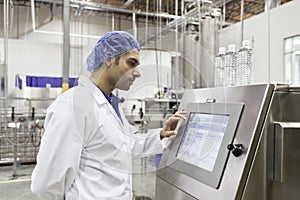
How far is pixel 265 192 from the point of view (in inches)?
36.6

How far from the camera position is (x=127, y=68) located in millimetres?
1009

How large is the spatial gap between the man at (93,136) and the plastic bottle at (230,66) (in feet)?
2.16

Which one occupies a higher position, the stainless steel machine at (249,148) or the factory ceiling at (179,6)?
the factory ceiling at (179,6)

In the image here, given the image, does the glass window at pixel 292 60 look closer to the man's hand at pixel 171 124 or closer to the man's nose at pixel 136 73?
the man's hand at pixel 171 124

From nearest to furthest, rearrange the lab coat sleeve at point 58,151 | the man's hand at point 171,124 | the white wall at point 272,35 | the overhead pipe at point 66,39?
the lab coat sleeve at point 58,151
the man's hand at point 171,124
the overhead pipe at point 66,39
the white wall at point 272,35

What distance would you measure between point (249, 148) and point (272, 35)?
2.61 metres

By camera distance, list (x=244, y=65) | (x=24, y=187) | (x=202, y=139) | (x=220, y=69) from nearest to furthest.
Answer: (x=202, y=139) → (x=244, y=65) → (x=220, y=69) → (x=24, y=187)

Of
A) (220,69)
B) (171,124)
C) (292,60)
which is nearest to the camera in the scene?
(171,124)

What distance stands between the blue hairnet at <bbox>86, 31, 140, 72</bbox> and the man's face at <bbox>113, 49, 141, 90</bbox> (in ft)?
0.09

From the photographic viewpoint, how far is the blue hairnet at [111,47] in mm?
1037

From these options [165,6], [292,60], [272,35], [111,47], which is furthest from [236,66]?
[165,6]

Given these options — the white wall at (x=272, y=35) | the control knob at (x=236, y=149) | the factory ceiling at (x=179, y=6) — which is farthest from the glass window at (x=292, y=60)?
the factory ceiling at (x=179, y=6)

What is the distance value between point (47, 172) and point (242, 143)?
2.27 ft

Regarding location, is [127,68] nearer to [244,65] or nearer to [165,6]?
[244,65]
